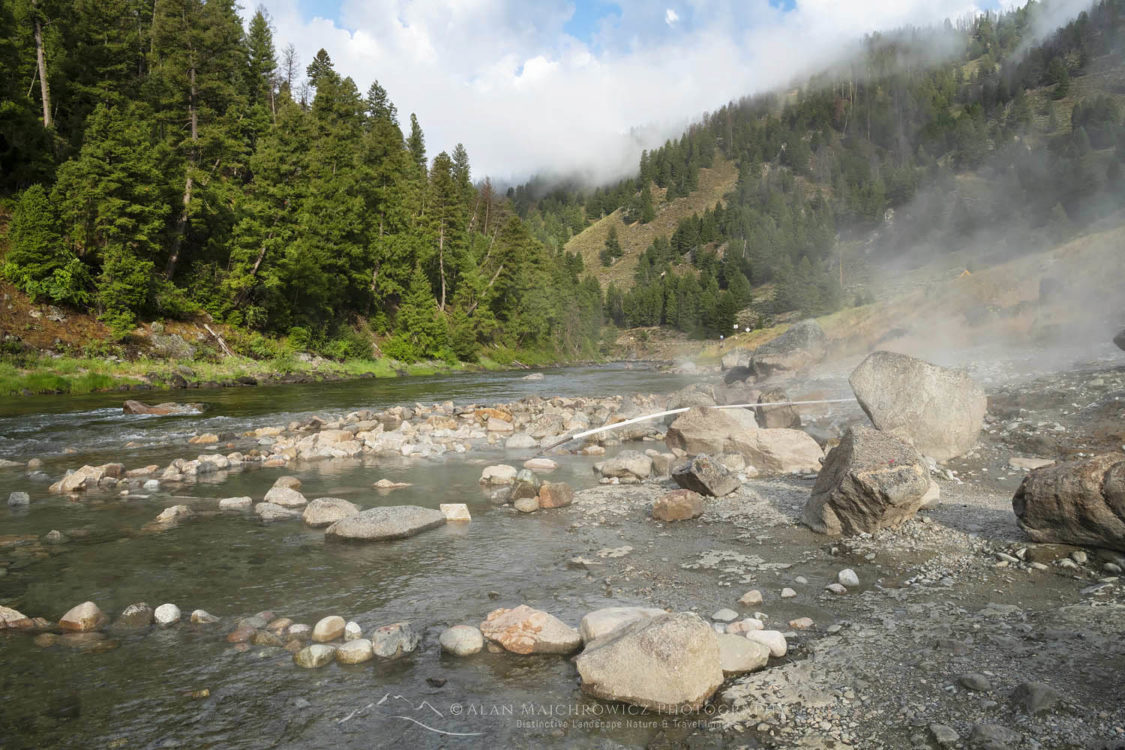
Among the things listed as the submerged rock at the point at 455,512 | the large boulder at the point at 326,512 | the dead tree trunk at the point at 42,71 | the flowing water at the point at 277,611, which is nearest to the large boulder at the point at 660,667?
the flowing water at the point at 277,611

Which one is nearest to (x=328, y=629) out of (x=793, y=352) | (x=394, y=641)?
(x=394, y=641)

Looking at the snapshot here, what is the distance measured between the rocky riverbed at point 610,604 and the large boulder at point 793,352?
19.6m

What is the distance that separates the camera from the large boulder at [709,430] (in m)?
13.5

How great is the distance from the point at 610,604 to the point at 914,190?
552 ft

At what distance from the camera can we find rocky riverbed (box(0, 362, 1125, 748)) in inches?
161

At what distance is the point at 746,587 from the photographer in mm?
6473

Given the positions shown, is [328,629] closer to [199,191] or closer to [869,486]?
[869,486]

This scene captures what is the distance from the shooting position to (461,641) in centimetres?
523

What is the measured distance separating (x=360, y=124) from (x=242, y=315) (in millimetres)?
28270

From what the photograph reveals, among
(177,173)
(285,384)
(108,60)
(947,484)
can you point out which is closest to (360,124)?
(108,60)

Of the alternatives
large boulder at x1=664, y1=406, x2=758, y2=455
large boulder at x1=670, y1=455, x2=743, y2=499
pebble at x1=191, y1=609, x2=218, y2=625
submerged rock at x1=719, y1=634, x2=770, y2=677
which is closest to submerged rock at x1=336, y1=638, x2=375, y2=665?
pebble at x1=191, y1=609, x2=218, y2=625

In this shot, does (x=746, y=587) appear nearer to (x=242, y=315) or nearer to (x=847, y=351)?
(x=847, y=351)

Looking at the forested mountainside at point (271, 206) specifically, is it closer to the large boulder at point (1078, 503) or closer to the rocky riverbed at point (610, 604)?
the rocky riverbed at point (610, 604)

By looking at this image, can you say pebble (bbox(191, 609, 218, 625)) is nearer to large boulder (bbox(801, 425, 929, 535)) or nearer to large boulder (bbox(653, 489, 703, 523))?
large boulder (bbox(653, 489, 703, 523))
